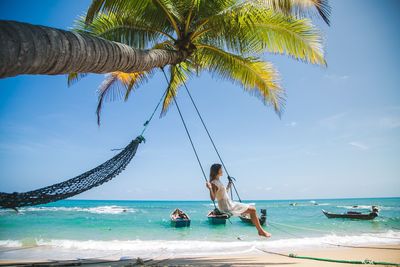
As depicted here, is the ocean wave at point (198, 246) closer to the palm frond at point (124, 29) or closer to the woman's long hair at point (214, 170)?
the woman's long hair at point (214, 170)

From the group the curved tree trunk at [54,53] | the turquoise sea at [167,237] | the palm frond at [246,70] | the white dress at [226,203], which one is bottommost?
the turquoise sea at [167,237]

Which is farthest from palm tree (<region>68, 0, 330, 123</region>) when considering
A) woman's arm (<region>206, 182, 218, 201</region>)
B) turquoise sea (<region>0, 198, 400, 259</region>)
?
turquoise sea (<region>0, 198, 400, 259</region>)

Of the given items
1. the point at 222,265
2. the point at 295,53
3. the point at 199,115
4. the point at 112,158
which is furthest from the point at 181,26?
the point at 222,265

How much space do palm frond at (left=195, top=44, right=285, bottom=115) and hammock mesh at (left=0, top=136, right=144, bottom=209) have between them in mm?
2508

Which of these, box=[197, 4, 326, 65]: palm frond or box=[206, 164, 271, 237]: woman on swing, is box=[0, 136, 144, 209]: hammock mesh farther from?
box=[197, 4, 326, 65]: palm frond

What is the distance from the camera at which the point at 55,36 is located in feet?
8.25

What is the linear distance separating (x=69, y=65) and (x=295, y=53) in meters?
4.52

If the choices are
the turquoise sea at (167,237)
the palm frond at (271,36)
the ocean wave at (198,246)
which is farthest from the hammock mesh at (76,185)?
the ocean wave at (198,246)

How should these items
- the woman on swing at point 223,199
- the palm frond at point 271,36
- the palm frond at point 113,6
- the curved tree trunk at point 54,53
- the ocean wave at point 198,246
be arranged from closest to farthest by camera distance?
the curved tree trunk at point 54,53 < the palm frond at point 113,6 < the woman on swing at point 223,199 < the palm frond at point 271,36 < the ocean wave at point 198,246

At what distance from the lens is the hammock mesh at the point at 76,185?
3299 millimetres

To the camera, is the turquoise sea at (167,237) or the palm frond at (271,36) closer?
the palm frond at (271,36)

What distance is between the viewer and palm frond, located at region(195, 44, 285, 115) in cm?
612

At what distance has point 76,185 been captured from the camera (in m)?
4.11

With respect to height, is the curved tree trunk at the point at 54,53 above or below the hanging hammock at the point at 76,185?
above
